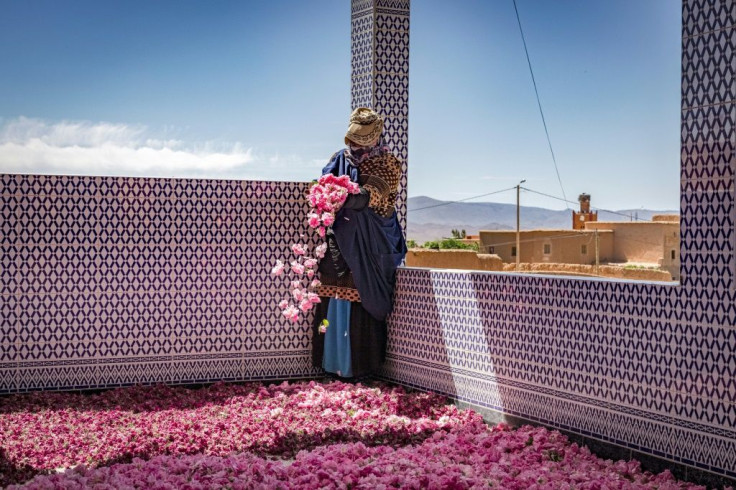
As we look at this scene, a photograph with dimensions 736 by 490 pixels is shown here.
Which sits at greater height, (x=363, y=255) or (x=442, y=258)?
(x=363, y=255)

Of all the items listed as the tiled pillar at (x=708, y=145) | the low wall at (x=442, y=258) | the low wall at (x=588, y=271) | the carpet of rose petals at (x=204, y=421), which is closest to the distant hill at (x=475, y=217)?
the low wall at (x=588, y=271)

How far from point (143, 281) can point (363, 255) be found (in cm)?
150

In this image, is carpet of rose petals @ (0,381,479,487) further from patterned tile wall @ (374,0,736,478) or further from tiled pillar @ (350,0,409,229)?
tiled pillar @ (350,0,409,229)

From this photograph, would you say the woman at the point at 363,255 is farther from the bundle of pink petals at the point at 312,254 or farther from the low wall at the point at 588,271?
the low wall at the point at 588,271

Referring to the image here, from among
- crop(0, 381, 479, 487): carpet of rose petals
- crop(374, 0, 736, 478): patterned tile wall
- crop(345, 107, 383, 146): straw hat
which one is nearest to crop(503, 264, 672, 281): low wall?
crop(345, 107, 383, 146): straw hat

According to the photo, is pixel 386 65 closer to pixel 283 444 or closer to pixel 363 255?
pixel 363 255

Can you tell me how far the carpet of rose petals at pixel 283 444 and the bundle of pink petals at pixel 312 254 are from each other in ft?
1.87

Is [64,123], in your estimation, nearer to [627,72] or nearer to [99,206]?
[627,72]

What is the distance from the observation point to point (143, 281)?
17.8 ft

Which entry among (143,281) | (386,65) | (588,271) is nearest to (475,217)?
(588,271)

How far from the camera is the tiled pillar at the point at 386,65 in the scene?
18.5 ft

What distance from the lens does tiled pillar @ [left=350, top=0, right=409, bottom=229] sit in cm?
563

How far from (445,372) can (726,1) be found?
2627mm

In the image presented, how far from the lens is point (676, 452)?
3820 mm
